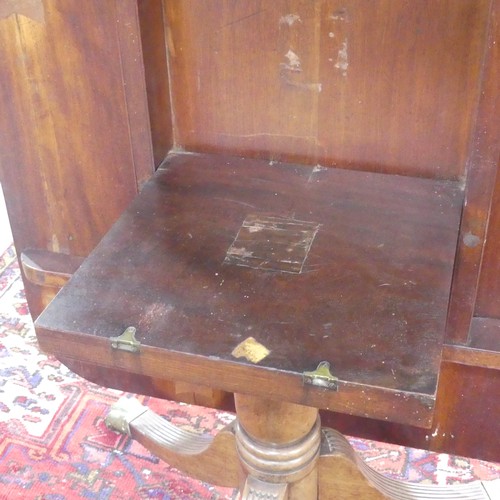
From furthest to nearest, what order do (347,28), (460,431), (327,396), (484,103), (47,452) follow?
1. (47,452)
2. (460,431)
3. (347,28)
4. (484,103)
5. (327,396)

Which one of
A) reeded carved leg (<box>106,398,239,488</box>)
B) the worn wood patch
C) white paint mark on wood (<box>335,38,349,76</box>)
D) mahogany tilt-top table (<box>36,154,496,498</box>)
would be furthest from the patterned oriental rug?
white paint mark on wood (<box>335,38,349,76</box>)

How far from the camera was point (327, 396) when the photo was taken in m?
0.84

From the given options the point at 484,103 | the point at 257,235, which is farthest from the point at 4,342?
the point at 484,103

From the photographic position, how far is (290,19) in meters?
1.13

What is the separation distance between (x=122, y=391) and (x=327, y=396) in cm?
94

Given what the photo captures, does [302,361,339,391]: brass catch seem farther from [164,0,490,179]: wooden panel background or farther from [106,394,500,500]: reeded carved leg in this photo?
[164,0,490,179]: wooden panel background

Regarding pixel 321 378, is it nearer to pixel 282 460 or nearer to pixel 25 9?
pixel 282 460

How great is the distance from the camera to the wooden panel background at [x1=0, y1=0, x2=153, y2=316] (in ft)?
3.84

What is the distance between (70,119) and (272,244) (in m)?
0.47

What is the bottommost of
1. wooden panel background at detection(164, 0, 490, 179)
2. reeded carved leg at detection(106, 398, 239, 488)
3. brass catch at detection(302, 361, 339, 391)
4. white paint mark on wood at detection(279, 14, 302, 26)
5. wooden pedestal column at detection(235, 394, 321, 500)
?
reeded carved leg at detection(106, 398, 239, 488)

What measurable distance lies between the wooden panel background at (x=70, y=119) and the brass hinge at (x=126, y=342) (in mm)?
443

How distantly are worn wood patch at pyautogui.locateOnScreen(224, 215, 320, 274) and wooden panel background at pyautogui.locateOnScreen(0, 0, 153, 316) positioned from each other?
0.29 metres

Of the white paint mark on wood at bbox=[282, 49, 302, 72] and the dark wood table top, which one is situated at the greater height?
the white paint mark on wood at bbox=[282, 49, 302, 72]

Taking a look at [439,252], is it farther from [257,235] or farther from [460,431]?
[460,431]
